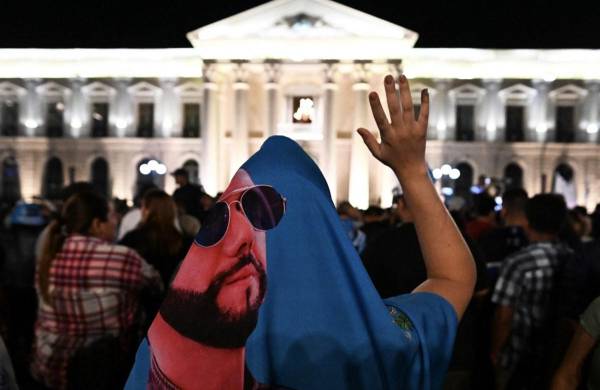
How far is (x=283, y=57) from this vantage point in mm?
35625

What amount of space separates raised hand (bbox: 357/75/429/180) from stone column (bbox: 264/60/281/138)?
3386 centimetres

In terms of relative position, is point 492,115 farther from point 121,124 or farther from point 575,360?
point 575,360

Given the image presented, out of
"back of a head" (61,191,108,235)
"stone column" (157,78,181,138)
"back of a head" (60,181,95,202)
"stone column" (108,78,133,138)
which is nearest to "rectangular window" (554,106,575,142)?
"stone column" (157,78,181,138)

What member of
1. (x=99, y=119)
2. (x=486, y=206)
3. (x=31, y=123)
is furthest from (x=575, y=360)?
(x=31, y=123)

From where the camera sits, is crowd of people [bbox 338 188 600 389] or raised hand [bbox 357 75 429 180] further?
crowd of people [bbox 338 188 600 389]

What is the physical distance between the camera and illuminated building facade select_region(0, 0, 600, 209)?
3525cm

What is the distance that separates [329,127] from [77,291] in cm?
3193

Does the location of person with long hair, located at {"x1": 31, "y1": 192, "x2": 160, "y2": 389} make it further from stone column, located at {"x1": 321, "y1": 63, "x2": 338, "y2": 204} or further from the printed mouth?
stone column, located at {"x1": 321, "y1": 63, "x2": 338, "y2": 204}

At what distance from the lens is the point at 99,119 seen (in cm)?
4025

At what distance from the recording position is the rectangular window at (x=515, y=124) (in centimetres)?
3838

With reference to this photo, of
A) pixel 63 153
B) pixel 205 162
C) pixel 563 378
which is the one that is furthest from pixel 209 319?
pixel 63 153

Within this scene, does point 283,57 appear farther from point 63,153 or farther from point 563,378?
point 563,378

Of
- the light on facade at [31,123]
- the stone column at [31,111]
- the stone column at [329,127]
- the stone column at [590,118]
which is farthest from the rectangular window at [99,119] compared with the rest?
the stone column at [590,118]

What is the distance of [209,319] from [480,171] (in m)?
38.1
